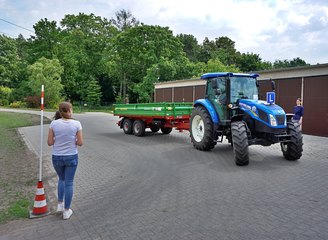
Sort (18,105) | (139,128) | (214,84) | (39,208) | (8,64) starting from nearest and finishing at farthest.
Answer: (39,208)
(214,84)
(139,128)
(18,105)
(8,64)

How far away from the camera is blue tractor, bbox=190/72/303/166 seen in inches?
322

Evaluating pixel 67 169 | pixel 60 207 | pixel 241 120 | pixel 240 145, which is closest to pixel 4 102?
pixel 241 120

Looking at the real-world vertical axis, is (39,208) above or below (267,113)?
below

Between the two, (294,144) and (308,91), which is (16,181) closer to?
(294,144)

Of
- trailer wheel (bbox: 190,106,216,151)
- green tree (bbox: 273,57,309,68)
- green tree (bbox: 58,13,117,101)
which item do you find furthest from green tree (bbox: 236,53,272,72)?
trailer wheel (bbox: 190,106,216,151)

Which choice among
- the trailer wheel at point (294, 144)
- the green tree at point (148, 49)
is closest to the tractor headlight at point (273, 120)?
the trailer wheel at point (294, 144)

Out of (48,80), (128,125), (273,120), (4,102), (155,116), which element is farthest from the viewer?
(4,102)

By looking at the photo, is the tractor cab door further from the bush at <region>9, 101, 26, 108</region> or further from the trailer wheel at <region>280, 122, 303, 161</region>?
the bush at <region>9, 101, 26, 108</region>

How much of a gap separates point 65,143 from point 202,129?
6736 mm

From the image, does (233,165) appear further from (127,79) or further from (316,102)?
(127,79)

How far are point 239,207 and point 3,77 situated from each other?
59727mm

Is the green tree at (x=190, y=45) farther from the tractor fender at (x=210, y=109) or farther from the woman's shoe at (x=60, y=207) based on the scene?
the woman's shoe at (x=60, y=207)

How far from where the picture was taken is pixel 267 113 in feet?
27.0

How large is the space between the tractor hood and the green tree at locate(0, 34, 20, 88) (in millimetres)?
55931
